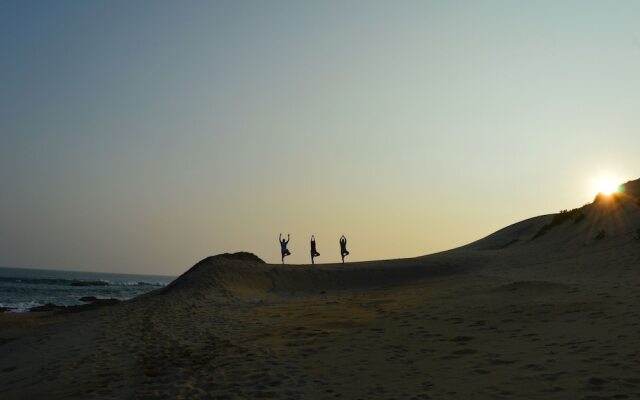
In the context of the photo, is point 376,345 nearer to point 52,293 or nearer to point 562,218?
point 562,218

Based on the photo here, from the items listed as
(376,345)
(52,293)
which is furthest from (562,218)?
(52,293)

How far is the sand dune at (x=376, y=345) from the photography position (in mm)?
7738

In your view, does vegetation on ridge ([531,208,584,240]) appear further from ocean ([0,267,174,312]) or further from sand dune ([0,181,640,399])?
ocean ([0,267,174,312])

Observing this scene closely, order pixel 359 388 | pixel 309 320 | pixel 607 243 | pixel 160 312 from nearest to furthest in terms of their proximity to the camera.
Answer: pixel 359 388 < pixel 309 320 < pixel 160 312 < pixel 607 243

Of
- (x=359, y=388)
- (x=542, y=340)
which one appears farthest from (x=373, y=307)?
(x=359, y=388)

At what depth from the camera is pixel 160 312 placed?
1914 cm

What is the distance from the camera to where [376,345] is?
35.2 ft

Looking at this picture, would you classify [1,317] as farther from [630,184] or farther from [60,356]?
[630,184]

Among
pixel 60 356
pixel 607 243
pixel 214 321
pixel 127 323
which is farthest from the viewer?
pixel 607 243

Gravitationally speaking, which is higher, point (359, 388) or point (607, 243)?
point (607, 243)

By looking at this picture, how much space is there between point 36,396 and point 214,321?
23.6 ft

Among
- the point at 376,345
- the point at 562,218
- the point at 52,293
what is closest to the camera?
the point at 376,345

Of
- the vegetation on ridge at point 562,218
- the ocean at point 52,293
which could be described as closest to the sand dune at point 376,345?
the vegetation on ridge at point 562,218

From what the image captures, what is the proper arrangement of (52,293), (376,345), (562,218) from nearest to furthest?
1. (376,345)
2. (562,218)
3. (52,293)
